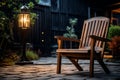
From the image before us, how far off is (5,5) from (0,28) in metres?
0.88

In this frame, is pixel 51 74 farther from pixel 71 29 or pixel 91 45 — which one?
pixel 71 29

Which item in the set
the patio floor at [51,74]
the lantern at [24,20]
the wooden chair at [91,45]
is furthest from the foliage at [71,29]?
the wooden chair at [91,45]

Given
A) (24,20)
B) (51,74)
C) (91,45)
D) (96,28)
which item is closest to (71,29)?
(24,20)

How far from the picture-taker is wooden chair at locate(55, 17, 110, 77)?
14.7 feet

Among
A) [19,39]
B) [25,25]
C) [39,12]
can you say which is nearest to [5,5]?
[25,25]

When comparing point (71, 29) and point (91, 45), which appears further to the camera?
point (71, 29)

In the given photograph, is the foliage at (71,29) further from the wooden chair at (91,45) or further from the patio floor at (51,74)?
the wooden chair at (91,45)

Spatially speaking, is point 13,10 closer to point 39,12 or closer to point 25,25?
point 25,25

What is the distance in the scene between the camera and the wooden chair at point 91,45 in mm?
4488

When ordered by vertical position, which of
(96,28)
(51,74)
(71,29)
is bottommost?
(51,74)

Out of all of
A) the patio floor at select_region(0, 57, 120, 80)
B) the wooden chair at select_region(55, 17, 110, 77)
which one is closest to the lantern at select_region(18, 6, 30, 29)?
the patio floor at select_region(0, 57, 120, 80)

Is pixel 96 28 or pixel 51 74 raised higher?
pixel 96 28

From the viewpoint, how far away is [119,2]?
47.6ft

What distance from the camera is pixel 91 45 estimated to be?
4.48 meters
